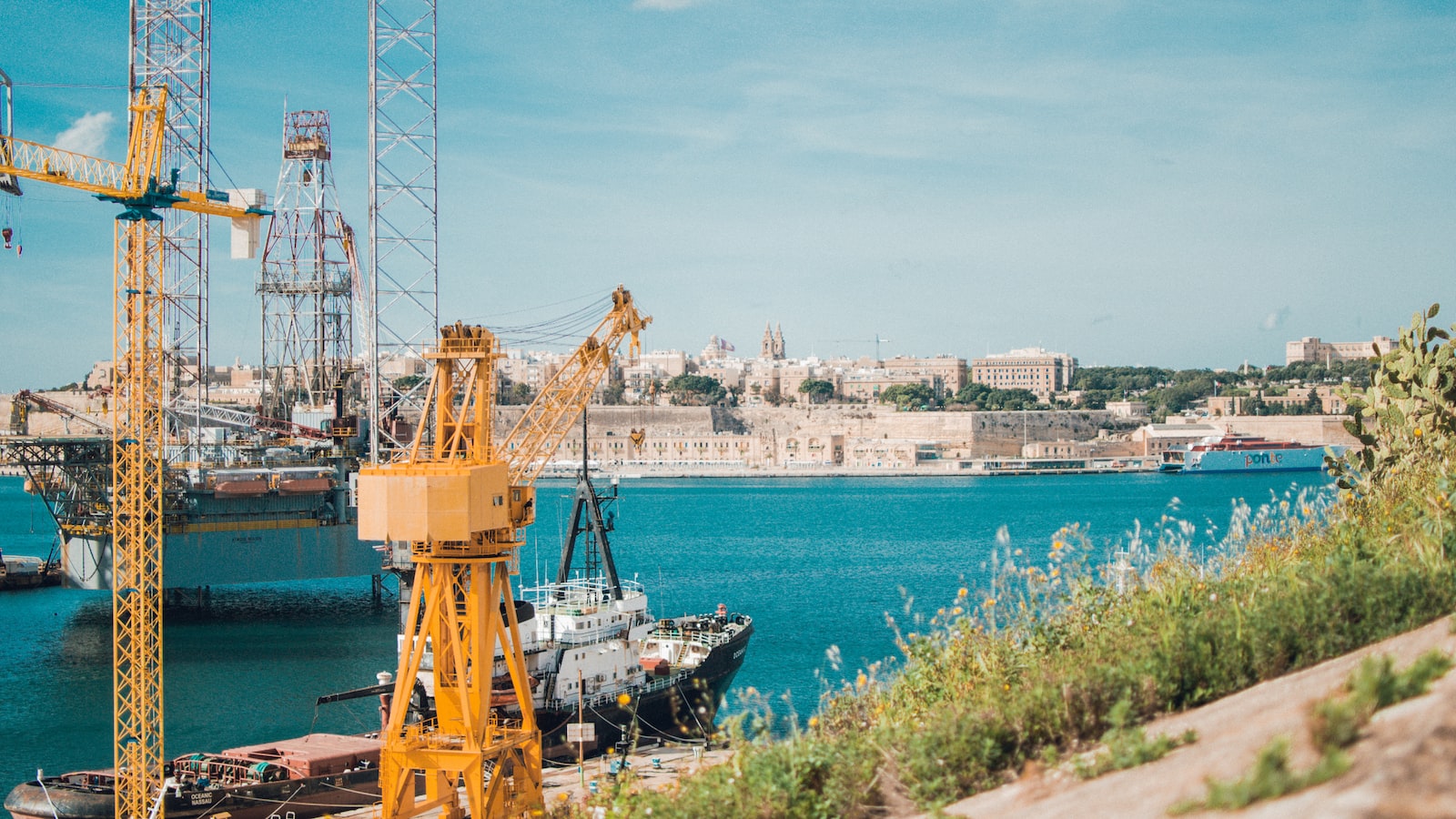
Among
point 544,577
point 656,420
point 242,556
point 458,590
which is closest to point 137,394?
point 458,590

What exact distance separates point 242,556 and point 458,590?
24.6 m

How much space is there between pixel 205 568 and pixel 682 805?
32.5 metres

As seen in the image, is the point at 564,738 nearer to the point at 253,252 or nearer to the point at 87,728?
the point at 87,728

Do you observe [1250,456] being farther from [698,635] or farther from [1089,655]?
[1089,655]

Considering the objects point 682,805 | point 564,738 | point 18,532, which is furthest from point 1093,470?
point 682,805

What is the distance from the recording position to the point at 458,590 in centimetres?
1397

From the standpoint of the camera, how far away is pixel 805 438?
123 meters

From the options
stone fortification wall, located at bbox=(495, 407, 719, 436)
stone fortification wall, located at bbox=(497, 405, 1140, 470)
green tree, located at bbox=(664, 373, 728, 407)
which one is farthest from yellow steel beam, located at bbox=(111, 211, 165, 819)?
green tree, located at bbox=(664, 373, 728, 407)

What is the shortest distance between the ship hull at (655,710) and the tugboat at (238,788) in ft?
9.20

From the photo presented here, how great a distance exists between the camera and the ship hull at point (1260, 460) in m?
103

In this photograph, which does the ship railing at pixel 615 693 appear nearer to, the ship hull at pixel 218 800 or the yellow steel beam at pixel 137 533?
the ship hull at pixel 218 800

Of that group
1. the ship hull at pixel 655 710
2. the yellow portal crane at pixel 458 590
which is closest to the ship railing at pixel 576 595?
the ship hull at pixel 655 710

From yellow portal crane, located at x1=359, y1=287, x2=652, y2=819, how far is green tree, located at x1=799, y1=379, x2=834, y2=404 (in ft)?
442

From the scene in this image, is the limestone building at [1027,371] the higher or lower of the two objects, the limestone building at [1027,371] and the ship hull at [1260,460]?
the higher
